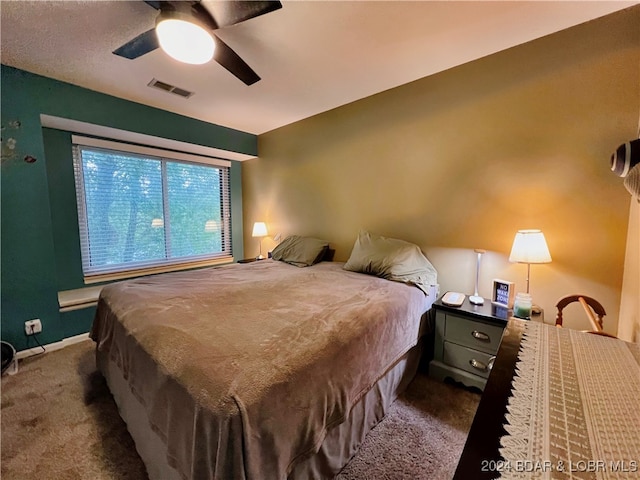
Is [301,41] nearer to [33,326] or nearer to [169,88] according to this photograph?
[169,88]

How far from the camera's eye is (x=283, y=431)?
0.88 meters

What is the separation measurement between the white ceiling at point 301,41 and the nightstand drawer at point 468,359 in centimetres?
225

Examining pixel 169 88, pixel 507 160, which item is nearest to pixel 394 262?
pixel 507 160

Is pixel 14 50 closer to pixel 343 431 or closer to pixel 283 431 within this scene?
pixel 283 431

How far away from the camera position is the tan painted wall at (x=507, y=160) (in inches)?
65.8

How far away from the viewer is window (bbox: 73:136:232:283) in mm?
2908

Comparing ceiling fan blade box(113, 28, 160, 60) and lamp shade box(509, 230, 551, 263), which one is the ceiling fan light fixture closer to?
ceiling fan blade box(113, 28, 160, 60)

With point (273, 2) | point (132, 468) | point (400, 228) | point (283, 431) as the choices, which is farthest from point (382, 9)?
point (132, 468)

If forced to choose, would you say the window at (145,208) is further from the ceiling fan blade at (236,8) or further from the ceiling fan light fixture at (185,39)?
the ceiling fan blade at (236,8)

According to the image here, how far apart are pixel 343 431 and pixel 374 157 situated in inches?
95.3

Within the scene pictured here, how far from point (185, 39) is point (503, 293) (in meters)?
2.70

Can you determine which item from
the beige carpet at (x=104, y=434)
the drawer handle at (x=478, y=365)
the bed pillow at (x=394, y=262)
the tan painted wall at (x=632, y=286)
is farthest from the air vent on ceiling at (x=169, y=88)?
the tan painted wall at (x=632, y=286)

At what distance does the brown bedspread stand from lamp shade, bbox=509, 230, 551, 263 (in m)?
0.72

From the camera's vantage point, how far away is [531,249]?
1.68m
